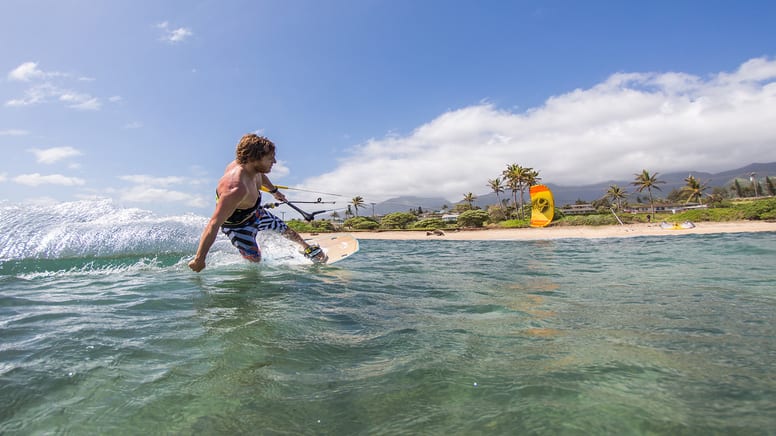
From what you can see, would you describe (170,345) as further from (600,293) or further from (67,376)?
(600,293)

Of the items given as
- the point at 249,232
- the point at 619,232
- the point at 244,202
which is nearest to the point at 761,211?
the point at 619,232

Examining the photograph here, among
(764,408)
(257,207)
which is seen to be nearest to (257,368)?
(764,408)

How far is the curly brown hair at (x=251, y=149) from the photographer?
5.14 m

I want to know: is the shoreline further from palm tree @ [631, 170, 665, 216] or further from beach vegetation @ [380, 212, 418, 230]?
palm tree @ [631, 170, 665, 216]

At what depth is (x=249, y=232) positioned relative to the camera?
6.35 meters

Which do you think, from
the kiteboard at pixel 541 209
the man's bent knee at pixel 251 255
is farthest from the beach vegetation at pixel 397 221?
the man's bent knee at pixel 251 255

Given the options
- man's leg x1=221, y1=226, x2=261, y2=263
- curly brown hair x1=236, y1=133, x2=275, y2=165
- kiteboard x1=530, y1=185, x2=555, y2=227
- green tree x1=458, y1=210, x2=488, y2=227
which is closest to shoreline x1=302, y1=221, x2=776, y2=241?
kiteboard x1=530, y1=185, x2=555, y2=227

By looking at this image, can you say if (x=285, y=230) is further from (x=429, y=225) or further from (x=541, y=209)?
(x=429, y=225)

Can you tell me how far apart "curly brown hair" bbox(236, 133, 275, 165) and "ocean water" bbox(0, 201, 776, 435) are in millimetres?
1821

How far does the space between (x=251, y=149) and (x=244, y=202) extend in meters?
0.96

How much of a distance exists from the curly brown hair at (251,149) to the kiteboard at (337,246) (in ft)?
13.4

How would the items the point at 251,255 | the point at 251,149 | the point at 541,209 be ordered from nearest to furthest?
the point at 251,149, the point at 251,255, the point at 541,209

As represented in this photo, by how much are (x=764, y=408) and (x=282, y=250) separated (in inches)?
321

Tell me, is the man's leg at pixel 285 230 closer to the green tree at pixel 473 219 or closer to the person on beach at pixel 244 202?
the person on beach at pixel 244 202
